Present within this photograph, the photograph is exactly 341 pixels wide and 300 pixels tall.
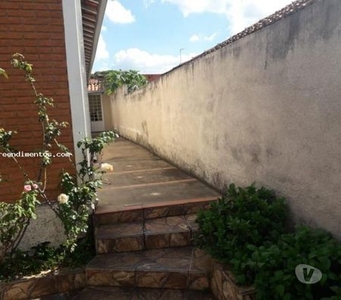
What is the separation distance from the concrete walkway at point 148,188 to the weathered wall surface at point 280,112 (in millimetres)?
434

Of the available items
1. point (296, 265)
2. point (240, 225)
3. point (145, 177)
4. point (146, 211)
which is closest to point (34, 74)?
point (146, 211)

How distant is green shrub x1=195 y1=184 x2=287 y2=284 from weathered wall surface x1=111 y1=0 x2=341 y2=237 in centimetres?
23

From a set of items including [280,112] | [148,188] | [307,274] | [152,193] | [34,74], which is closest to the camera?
[307,274]

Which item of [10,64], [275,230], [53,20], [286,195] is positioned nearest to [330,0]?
[286,195]

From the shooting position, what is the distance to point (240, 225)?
9.20 ft

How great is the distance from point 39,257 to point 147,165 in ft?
14.1

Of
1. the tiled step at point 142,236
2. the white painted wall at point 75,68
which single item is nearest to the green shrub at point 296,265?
the tiled step at point 142,236

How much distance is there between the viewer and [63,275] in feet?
11.0

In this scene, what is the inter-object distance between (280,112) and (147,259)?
236 cm

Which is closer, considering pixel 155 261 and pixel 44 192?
pixel 155 261

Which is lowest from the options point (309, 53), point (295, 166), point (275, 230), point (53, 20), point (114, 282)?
point (114, 282)

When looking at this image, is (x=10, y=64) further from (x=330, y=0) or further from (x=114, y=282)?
(x=330, y=0)

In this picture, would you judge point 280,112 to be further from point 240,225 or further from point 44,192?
point 44,192

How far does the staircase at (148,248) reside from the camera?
3193 millimetres
